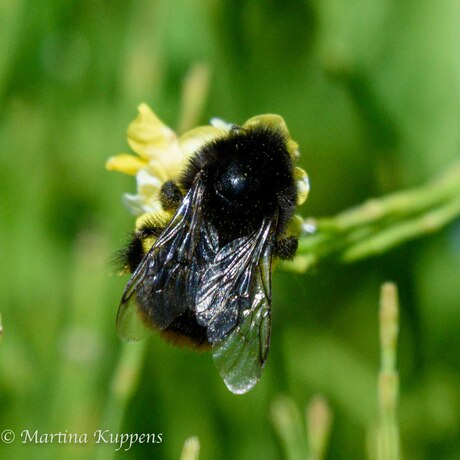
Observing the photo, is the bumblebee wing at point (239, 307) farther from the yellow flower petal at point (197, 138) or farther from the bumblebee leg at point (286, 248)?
the yellow flower petal at point (197, 138)

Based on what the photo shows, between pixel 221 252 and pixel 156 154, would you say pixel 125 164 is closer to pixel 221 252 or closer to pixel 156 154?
pixel 156 154

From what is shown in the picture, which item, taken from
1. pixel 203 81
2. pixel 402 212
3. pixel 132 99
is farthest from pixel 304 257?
pixel 132 99

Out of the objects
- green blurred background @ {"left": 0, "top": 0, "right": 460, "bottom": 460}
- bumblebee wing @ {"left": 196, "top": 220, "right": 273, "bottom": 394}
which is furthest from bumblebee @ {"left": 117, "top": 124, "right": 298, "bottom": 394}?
green blurred background @ {"left": 0, "top": 0, "right": 460, "bottom": 460}

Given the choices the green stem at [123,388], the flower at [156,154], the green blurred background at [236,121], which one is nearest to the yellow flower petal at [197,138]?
the flower at [156,154]

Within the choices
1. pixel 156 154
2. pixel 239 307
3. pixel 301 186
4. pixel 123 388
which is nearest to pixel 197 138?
pixel 156 154

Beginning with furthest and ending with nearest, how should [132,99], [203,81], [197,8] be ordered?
[197,8]
[132,99]
[203,81]

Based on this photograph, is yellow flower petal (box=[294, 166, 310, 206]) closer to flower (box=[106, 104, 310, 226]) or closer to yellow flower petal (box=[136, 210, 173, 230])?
flower (box=[106, 104, 310, 226])

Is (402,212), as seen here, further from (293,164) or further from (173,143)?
(173,143)
